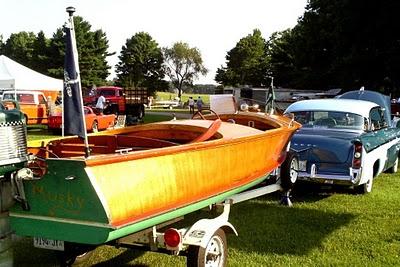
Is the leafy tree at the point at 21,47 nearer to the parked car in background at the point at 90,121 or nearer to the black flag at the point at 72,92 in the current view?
the parked car in background at the point at 90,121

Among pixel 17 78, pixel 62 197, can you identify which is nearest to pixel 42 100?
pixel 17 78

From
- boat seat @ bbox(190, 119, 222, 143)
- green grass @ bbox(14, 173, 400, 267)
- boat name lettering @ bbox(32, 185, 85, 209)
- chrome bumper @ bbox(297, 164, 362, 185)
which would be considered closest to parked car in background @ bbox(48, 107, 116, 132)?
green grass @ bbox(14, 173, 400, 267)

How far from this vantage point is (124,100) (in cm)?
2866

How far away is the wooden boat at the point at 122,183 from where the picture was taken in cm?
359

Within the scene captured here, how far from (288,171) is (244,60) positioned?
70.4 meters

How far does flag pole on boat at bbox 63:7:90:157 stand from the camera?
11.6ft

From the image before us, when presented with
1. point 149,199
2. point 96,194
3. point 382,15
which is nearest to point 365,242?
point 149,199

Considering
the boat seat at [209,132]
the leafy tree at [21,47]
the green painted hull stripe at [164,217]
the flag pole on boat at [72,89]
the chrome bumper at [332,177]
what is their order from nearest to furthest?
the flag pole on boat at [72,89] → the green painted hull stripe at [164,217] → the boat seat at [209,132] → the chrome bumper at [332,177] → the leafy tree at [21,47]

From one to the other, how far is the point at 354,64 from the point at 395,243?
27.5m

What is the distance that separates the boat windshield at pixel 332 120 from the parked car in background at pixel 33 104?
1453cm

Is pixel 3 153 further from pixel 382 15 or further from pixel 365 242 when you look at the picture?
pixel 382 15

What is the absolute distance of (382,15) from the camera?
29.8m

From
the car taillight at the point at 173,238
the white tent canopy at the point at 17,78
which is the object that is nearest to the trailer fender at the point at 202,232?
the car taillight at the point at 173,238

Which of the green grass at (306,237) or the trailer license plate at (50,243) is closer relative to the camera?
the trailer license plate at (50,243)
